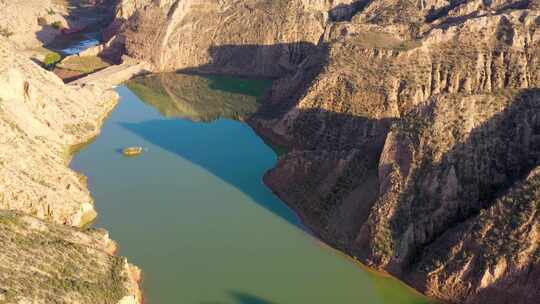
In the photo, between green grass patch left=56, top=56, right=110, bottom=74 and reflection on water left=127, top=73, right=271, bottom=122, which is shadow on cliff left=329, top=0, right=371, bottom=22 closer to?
reflection on water left=127, top=73, right=271, bottom=122

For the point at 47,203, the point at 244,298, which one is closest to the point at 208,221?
the point at 244,298

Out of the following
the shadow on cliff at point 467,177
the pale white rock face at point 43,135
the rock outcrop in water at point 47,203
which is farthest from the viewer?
the pale white rock face at point 43,135

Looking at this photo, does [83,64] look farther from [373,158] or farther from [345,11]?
[373,158]

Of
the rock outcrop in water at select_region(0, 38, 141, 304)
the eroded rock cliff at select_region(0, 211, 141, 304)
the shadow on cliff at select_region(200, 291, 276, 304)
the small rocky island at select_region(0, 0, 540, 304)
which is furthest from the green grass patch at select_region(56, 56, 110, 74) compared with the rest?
the shadow on cliff at select_region(200, 291, 276, 304)

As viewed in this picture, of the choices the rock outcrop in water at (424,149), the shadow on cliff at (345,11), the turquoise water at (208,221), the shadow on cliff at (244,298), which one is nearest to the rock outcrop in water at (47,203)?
the turquoise water at (208,221)

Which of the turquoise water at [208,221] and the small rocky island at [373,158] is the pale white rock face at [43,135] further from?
the turquoise water at [208,221]

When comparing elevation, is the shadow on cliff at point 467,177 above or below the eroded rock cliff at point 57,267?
above

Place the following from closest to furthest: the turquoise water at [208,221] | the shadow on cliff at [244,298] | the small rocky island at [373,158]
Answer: the small rocky island at [373,158], the shadow on cliff at [244,298], the turquoise water at [208,221]
